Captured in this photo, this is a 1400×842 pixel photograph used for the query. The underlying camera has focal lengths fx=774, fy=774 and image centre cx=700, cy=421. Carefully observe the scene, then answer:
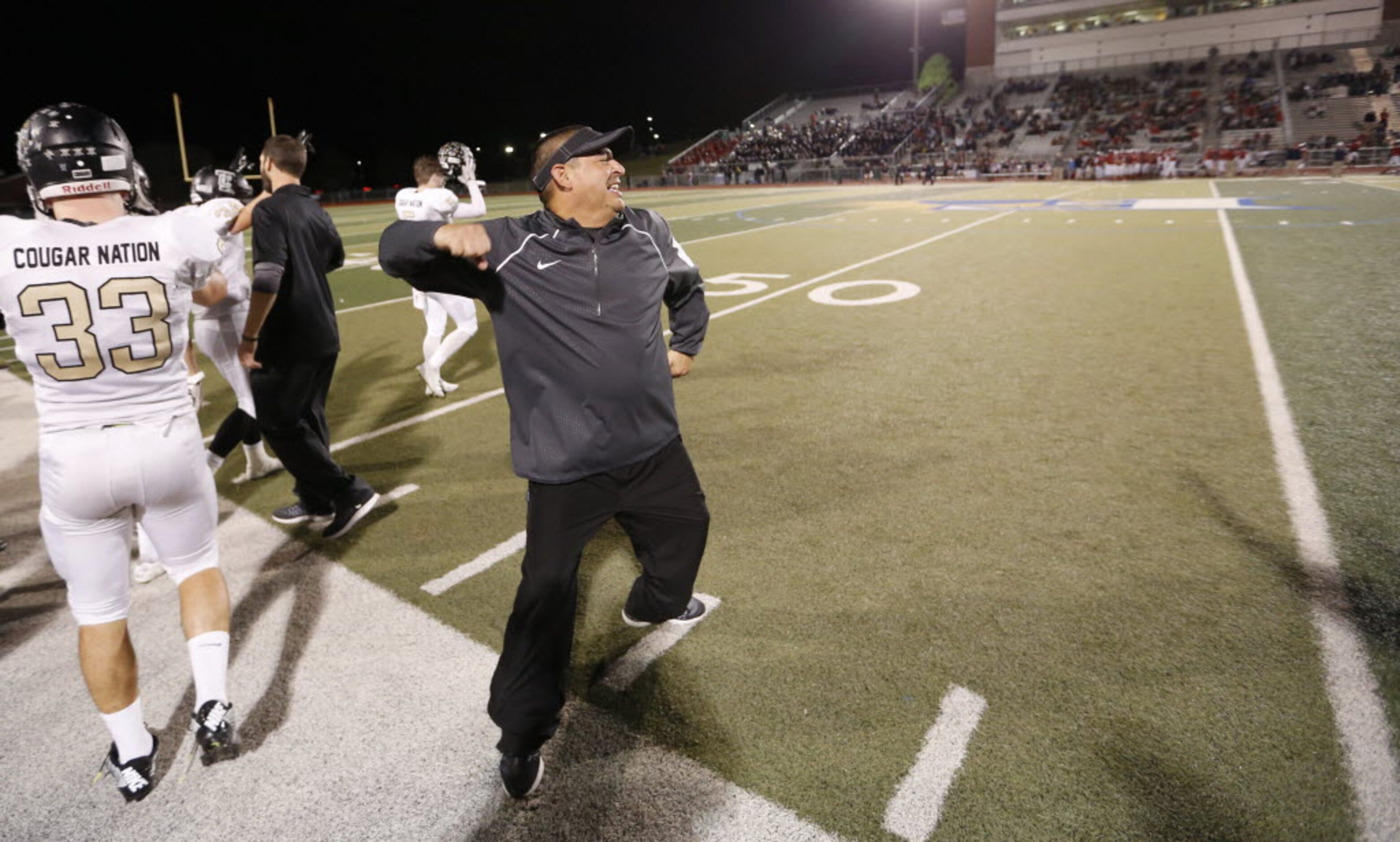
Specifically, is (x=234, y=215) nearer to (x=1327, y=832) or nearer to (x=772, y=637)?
(x=772, y=637)

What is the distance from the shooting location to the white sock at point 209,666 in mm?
2604

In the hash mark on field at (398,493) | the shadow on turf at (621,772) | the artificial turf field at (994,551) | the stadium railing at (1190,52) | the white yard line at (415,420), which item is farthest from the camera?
the stadium railing at (1190,52)

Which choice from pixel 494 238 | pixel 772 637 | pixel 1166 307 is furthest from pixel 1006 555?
pixel 1166 307

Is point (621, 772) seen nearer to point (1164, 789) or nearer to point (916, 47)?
point (1164, 789)

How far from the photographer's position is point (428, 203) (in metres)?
6.02

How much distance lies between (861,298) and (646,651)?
A: 7.52 m

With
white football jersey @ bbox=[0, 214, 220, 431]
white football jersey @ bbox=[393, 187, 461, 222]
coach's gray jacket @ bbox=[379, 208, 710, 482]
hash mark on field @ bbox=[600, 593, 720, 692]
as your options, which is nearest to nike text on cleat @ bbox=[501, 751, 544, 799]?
hash mark on field @ bbox=[600, 593, 720, 692]

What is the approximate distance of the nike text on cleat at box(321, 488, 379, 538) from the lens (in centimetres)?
420

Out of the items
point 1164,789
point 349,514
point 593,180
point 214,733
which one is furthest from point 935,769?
point 349,514

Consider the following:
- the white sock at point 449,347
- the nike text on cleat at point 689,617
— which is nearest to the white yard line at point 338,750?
the nike text on cleat at point 689,617

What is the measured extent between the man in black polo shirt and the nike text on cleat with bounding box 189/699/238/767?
1670 millimetres

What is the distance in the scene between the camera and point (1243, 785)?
92.0 inches

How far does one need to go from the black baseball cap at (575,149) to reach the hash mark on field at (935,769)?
2162mm

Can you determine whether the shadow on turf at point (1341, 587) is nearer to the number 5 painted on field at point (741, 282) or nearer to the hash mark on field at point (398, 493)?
the hash mark on field at point (398, 493)
